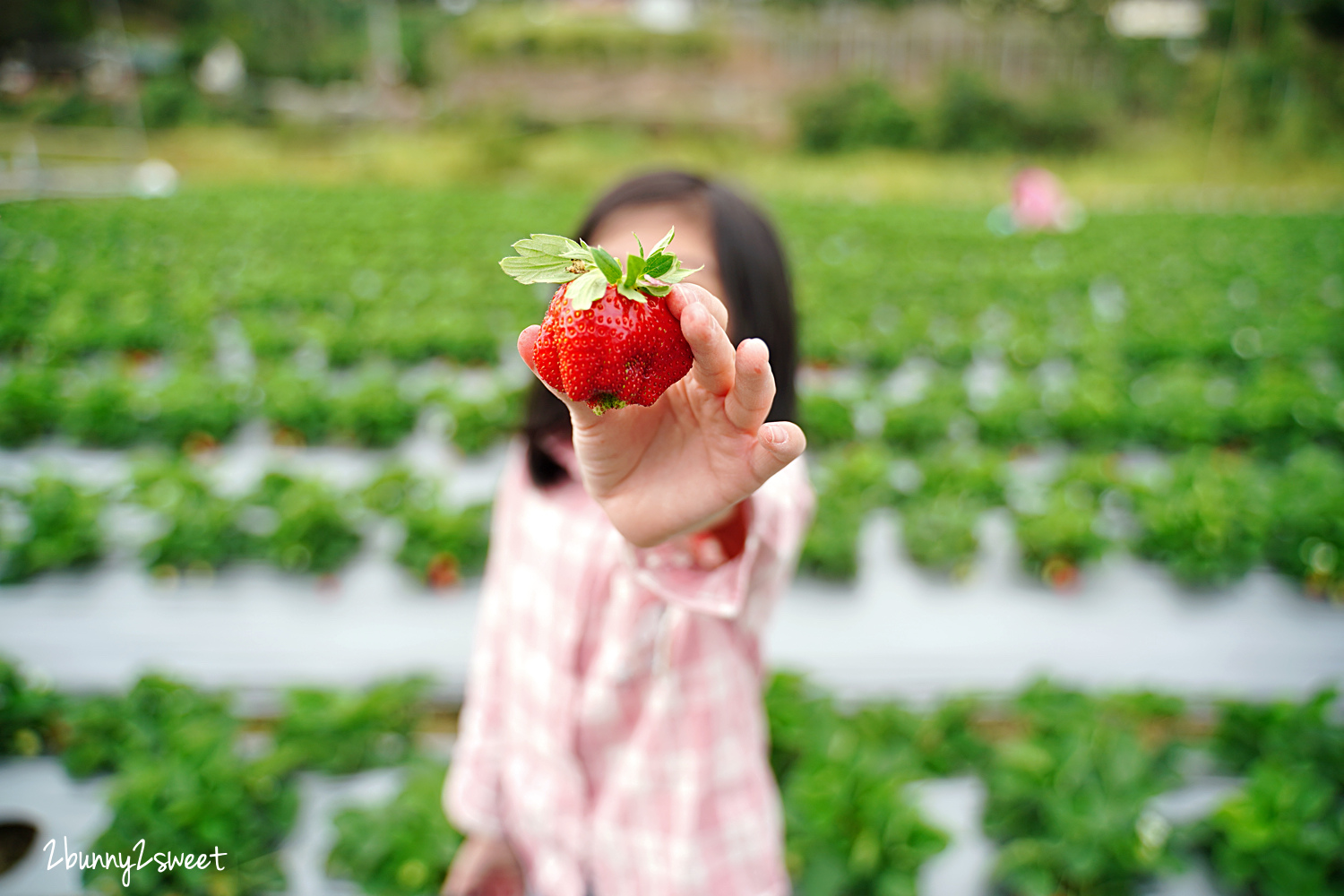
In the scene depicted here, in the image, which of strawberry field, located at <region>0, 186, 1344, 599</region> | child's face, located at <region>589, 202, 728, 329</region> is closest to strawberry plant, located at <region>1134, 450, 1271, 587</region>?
strawberry field, located at <region>0, 186, 1344, 599</region>

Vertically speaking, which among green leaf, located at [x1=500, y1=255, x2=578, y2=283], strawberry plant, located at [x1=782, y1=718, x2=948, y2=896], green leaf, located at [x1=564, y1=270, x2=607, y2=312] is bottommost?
strawberry plant, located at [x1=782, y1=718, x2=948, y2=896]

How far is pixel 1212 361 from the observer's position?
17.3 ft

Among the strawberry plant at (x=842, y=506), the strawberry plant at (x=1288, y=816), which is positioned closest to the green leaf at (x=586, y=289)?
the strawberry plant at (x=1288, y=816)

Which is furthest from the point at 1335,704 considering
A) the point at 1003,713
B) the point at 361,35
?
the point at 361,35

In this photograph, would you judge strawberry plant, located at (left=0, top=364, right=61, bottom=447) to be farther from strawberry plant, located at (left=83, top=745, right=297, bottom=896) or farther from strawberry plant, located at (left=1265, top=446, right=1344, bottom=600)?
strawberry plant, located at (left=1265, top=446, right=1344, bottom=600)

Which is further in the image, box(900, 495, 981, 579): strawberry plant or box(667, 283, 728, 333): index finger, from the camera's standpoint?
box(900, 495, 981, 579): strawberry plant

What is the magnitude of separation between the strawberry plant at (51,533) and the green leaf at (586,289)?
9.49ft

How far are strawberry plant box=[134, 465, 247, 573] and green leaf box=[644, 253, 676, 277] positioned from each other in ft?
8.61

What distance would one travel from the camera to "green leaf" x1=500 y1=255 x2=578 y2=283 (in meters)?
0.64

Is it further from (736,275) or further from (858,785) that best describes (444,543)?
(736,275)

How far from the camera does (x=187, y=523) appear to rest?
2680 millimetres

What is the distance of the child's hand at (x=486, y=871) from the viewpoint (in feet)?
4.31

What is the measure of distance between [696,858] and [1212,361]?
5718 mm

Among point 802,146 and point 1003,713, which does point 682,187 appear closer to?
point 1003,713
